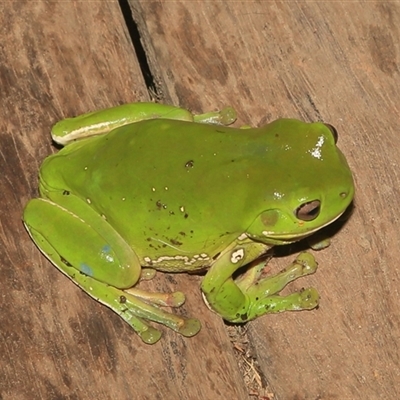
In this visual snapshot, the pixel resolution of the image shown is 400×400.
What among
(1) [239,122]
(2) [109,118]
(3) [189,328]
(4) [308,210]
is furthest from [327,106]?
(3) [189,328]

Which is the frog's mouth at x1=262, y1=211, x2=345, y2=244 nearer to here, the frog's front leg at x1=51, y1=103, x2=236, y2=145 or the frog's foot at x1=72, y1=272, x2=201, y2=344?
the frog's foot at x1=72, y1=272, x2=201, y2=344

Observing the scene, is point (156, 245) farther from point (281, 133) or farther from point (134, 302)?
point (281, 133)

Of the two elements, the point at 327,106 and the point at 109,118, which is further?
the point at 327,106

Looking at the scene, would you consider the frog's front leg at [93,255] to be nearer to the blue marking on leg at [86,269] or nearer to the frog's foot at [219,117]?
the blue marking on leg at [86,269]

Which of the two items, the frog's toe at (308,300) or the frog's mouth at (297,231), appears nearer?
the frog's mouth at (297,231)

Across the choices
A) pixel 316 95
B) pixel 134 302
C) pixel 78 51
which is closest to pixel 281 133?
pixel 316 95

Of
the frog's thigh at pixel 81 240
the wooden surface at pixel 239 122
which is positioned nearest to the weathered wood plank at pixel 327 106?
the wooden surface at pixel 239 122

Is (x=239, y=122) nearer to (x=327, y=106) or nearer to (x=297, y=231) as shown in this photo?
(x=327, y=106)
